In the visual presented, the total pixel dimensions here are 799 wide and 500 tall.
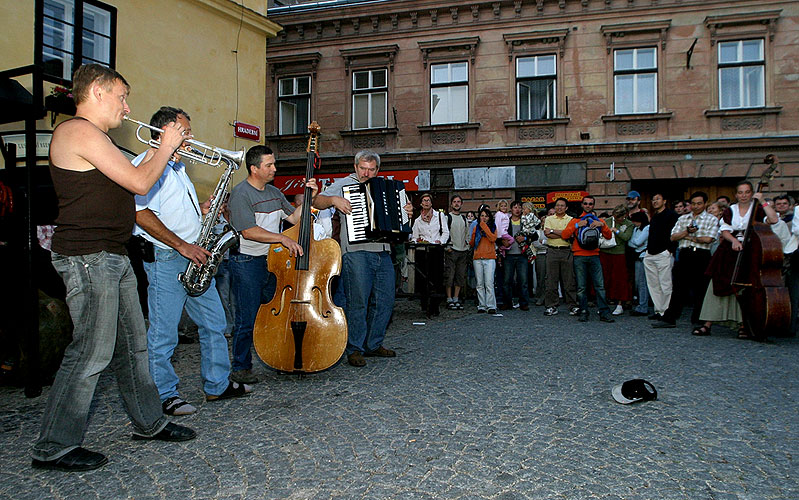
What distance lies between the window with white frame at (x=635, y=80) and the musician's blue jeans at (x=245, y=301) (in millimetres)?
15122

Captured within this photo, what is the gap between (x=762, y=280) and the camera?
690 cm

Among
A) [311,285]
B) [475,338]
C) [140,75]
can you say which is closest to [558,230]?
[475,338]

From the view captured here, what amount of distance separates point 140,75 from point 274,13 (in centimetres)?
1113

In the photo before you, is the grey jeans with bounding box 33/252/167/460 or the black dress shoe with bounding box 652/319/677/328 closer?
the grey jeans with bounding box 33/252/167/460

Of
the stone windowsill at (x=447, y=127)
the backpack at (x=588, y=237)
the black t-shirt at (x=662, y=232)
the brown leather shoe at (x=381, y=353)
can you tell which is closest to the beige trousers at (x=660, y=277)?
the black t-shirt at (x=662, y=232)

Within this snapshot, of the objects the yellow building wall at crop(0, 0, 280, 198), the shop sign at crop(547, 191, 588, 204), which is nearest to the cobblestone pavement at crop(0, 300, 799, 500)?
the yellow building wall at crop(0, 0, 280, 198)

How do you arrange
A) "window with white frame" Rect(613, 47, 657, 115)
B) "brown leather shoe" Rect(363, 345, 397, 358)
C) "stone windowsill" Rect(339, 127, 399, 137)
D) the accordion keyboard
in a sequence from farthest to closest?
"stone windowsill" Rect(339, 127, 399, 137), "window with white frame" Rect(613, 47, 657, 115), "brown leather shoe" Rect(363, 345, 397, 358), the accordion keyboard

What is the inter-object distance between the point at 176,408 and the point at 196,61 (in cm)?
980

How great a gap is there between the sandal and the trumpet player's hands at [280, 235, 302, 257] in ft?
4.63

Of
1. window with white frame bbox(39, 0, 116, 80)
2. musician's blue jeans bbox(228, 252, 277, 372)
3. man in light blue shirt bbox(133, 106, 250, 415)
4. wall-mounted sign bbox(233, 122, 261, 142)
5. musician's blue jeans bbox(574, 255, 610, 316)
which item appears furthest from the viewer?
wall-mounted sign bbox(233, 122, 261, 142)

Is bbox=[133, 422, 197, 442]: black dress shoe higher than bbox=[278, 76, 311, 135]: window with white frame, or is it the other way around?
bbox=[278, 76, 311, 135]: window with white frame

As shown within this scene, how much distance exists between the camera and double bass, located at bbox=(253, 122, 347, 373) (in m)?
4.74

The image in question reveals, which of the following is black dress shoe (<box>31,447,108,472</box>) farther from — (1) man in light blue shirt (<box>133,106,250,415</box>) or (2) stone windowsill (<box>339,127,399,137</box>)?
(2) stone windowsill (<box>339,127,399,137</box>)

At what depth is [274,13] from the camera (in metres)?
20.8
